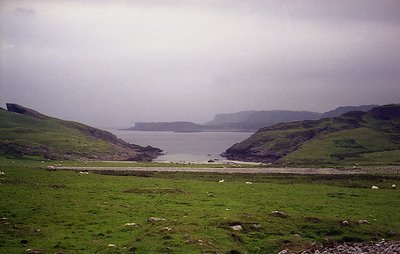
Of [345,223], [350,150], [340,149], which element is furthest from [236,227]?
[340,149]

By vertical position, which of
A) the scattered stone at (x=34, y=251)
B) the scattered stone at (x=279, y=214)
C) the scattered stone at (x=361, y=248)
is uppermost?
the scattered stone at (x=279, y=214)

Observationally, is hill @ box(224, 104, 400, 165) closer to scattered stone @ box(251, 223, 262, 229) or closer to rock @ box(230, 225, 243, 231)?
scattered stone @ box(251, 223, 262, 229)

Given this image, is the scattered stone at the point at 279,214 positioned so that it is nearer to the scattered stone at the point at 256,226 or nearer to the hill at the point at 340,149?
the scattered stone at the point at 256,226

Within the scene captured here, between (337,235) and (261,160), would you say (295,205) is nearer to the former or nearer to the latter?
(337,235)

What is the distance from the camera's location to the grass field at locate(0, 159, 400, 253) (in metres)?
30.3

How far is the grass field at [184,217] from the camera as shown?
30.3 meters

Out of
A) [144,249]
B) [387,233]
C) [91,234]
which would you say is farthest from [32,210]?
[387,233]

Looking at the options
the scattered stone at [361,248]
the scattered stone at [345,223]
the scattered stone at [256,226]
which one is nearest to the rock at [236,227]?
the scattered stone at [256,226]

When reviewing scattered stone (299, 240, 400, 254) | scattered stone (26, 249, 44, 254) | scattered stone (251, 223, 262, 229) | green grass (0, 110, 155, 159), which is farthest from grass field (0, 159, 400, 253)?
green grass (0, 110, 155, 159)

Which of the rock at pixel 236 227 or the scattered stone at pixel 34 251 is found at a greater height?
the rock at pixel 236 227

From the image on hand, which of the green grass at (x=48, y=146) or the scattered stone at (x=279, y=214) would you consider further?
the green grass at (x=48, y=146)

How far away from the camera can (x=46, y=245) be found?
29000 millimetres

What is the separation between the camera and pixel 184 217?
1500 inches

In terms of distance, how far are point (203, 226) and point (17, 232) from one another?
16190 millimetres
